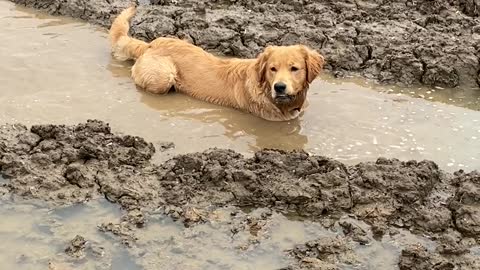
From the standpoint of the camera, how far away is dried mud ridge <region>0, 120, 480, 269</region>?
4887 mm

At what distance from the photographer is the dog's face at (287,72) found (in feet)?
21.5

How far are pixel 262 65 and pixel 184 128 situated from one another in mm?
1088

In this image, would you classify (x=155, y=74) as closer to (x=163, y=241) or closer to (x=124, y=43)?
(x=124, y=43)

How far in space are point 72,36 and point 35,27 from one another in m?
0.67

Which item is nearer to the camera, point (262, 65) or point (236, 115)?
point (262, 65)

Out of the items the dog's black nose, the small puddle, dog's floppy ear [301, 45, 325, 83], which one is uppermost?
dog's floppy ear [301, 45, 325, 83]

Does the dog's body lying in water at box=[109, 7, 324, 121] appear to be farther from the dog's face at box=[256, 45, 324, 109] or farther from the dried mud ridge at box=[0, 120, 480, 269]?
the dried mud ridge at box=[0, 120, 480, 269]

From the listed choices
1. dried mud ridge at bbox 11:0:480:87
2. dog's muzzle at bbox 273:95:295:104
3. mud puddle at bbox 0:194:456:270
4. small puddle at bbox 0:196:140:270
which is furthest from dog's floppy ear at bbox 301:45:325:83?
small puddle at bbox 0:196:140:270

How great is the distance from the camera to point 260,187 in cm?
530

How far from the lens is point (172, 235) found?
4840 mm

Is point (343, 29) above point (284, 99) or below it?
above

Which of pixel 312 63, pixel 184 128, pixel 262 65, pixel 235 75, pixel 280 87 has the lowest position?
pixel 184 128

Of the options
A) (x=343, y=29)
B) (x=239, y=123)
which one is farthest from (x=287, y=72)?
(x=343, y=29)

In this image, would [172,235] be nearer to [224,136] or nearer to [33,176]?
[33,176]
